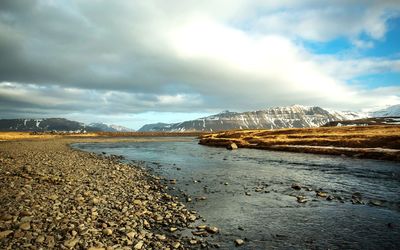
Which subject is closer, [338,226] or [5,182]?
[338,226]

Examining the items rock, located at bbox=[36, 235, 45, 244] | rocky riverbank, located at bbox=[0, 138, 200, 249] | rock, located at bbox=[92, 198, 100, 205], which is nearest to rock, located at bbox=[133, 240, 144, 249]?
rocky riverbank, located at bbox=[0, 138, 200, 249]

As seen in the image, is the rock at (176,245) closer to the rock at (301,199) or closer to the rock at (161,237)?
the rock at (161,237)

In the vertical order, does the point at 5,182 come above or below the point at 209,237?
above

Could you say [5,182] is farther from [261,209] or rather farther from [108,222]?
[261,209]

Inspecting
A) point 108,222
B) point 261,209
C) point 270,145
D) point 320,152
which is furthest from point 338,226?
point 270,145

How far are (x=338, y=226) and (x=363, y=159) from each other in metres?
40.9

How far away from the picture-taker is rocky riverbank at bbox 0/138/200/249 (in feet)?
42.2

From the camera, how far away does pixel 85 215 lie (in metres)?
16.0

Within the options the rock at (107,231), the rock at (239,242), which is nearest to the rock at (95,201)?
the rock at (107,231)

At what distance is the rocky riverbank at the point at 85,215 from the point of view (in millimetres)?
12859

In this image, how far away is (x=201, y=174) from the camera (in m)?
35.7

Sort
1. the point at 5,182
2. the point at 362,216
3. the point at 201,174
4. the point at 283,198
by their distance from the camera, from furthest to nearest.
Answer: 1. the point at 201,174
2. the point at 283,198
3. the point at 5,182
4. the point at 362,216

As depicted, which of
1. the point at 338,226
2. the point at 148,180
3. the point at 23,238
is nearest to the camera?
the point at 23,238

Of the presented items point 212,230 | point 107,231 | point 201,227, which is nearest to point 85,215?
point 107,231
